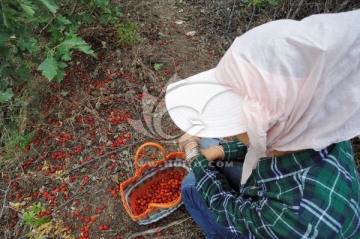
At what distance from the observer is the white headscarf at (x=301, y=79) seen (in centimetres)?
100

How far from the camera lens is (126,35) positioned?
3.29 meters

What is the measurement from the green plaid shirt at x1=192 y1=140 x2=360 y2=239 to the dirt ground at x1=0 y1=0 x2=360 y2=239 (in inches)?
42.1

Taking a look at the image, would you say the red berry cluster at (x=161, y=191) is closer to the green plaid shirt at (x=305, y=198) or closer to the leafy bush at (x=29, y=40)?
the green plaid shirt at (x=305, y=198)

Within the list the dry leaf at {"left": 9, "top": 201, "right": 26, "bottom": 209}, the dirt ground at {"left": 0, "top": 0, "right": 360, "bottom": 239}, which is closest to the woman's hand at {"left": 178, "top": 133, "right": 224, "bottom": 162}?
the dirt ground at {"left": 0, "top": 0, "right": 360, "bottom": 239}

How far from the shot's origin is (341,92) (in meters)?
1.05

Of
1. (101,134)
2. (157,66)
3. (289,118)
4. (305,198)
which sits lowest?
(101,134)

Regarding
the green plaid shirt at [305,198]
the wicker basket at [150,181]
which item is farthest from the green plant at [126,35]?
the green plaid shirt at [305,198]

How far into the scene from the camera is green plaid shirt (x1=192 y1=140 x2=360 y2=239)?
119 cm

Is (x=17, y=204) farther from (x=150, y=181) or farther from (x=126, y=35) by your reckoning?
(x=126, y=35)

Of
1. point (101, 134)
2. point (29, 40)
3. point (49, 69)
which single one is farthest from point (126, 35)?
point (49, 69)

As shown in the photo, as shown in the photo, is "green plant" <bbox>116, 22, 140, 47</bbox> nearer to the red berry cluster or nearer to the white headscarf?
the red berry cluster

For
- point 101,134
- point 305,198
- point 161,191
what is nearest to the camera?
point 305,198

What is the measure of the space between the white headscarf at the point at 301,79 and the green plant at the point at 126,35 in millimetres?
2347

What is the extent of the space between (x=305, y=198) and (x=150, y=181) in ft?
4.52
